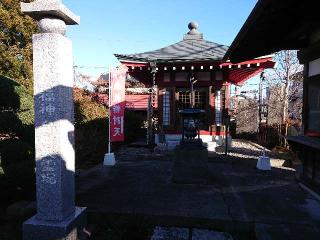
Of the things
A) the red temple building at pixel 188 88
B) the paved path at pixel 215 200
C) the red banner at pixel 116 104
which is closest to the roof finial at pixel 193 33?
the red temple building at pixel 188 88

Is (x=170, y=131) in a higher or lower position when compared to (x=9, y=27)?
lower

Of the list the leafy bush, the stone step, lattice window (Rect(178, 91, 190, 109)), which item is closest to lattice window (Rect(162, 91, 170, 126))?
lattice window (Rect(178, 91, 190, 109))

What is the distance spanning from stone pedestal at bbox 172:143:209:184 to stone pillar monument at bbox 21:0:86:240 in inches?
135

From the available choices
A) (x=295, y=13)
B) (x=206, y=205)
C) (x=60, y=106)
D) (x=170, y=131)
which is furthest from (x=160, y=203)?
(x=170, y=131)

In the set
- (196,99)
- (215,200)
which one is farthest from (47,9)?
(196,99)

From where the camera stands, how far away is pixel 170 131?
13.4m

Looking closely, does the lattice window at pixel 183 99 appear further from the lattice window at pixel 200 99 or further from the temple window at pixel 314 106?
the temple window at pixel 314 106

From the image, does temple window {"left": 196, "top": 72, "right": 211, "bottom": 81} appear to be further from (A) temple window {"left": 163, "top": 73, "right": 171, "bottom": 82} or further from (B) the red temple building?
(A) temple window {"left": 163, "top": 73, "right": 171, "bottom": 82}

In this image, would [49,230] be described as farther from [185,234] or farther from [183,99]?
[183,99]

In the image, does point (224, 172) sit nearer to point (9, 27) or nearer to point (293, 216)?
point (293, 216)

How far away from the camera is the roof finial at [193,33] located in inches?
616

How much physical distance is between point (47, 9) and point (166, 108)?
387 inches

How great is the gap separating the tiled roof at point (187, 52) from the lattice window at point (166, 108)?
179 centimetres

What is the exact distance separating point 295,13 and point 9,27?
16.9 m
